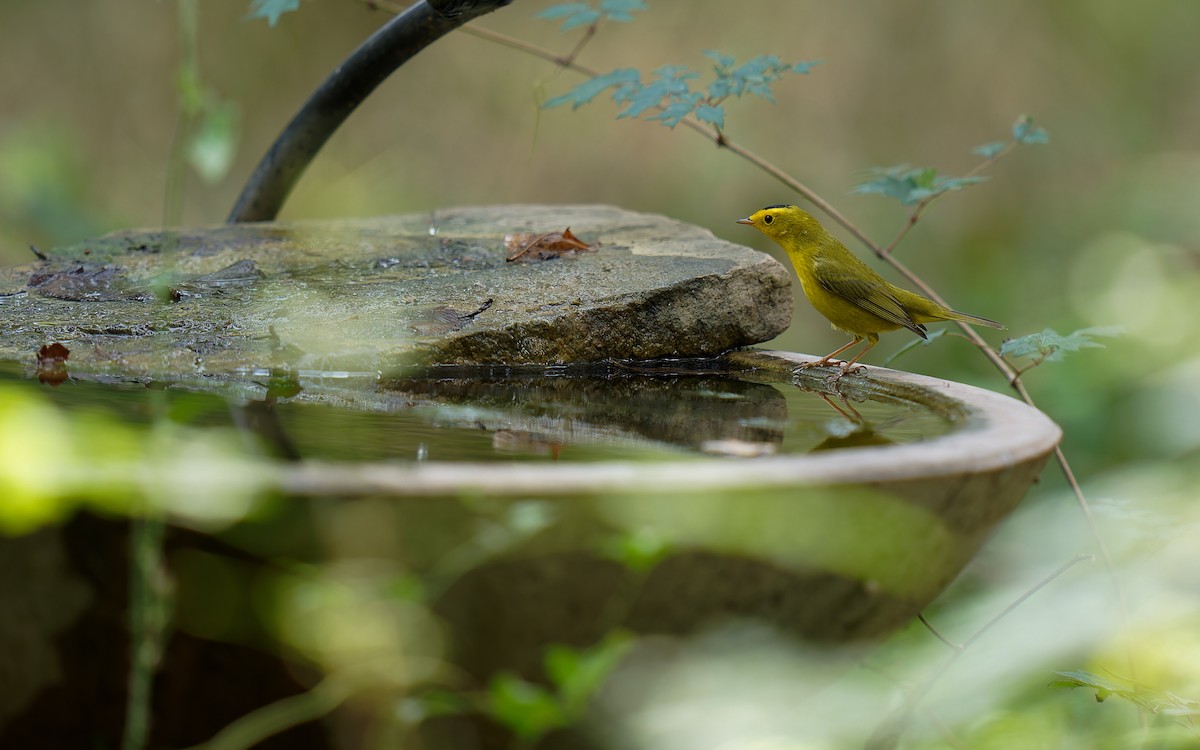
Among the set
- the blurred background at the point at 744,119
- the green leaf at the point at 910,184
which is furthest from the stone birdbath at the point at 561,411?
the blurred background at the point at 744,119

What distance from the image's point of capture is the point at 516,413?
2025 mm

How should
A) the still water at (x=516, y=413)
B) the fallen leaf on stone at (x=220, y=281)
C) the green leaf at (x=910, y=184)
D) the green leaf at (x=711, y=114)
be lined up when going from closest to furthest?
the still water at (x=516, y=413), the fallen leaf on stone at (x=220, y=281), the green leaf at (x=711, y=114), the green leaf at (x=910, y=184)

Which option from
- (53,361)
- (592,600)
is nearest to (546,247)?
(53,361)

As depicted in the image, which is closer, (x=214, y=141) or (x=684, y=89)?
(x=214, y=141)

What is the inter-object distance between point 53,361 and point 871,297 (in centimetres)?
206

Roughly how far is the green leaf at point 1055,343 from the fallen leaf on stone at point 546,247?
114 cm

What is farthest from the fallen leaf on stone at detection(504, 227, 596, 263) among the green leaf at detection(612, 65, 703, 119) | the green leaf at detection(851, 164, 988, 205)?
the green leaf at detection(851, 164, 988, 205)

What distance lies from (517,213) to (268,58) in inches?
191

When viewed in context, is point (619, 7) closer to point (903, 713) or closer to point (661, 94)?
point (661, 94)

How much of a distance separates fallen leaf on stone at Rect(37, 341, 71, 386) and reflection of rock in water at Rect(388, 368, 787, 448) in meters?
0.63

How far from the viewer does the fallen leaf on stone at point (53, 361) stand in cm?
203

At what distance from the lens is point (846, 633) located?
1408mm

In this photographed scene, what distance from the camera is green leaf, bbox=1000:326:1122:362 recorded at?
248cm

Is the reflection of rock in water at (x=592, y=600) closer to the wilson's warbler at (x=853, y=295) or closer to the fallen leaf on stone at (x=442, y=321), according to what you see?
the fallen leaf on stone at (x=442, y=321)
